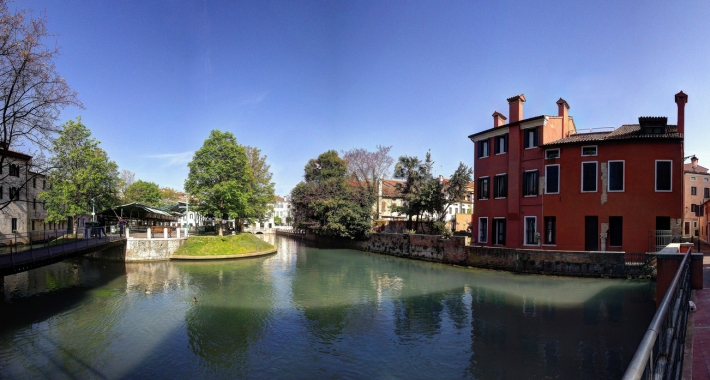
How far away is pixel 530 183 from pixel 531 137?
3378mm

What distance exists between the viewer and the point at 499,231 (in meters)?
29.2

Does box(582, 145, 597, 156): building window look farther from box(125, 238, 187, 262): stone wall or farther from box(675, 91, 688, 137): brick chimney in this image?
box(125, 238, 187, 262): stone wall

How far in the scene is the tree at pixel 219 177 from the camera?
134 feet

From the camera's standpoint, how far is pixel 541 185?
26.5 meters

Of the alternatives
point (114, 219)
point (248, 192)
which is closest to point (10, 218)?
point (114, 219)

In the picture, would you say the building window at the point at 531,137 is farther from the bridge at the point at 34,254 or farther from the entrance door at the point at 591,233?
the bridge at the point at 34,254

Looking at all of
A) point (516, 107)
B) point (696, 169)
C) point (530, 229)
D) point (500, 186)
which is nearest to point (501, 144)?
point (516, 107)

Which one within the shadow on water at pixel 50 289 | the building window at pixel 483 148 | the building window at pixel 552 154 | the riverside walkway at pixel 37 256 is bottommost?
the shadow on water at pixel 50 289

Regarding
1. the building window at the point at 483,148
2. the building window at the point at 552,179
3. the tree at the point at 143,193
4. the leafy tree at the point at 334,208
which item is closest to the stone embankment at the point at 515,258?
the building window at the point at 552,179

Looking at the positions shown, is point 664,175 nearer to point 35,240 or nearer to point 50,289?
point 50,289

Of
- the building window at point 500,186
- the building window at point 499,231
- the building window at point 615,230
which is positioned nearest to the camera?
the building window at point 615,230

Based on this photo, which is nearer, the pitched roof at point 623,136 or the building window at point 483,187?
the pitched roof at point 623,136

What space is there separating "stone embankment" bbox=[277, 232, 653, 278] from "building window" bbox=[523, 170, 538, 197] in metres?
4.33

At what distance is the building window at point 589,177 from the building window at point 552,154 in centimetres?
173
